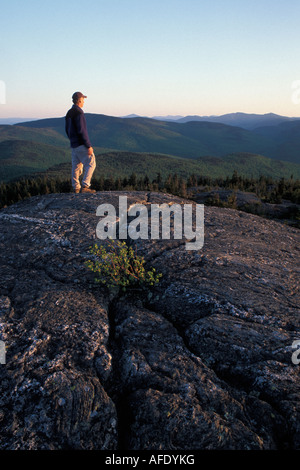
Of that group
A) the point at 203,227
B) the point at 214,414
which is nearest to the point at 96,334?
the point at 214,414

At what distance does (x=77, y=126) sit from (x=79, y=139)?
1.33ft

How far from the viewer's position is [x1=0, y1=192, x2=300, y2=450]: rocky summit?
2.65 metres

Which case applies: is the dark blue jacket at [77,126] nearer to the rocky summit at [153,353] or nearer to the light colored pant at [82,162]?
the light colored pant at [82,162]

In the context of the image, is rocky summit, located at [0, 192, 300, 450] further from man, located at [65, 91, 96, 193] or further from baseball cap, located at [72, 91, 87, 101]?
baseball cap, located at [72, 91, 87, 101]

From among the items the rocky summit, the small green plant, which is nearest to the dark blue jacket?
the rocky summit

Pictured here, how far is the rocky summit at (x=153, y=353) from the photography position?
8.70ft

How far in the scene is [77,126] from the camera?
9.38 meters

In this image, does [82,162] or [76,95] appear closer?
[76,95]

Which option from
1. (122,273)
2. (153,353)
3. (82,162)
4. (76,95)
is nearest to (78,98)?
(76,95)

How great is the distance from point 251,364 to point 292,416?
64 cm

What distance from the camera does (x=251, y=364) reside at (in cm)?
333

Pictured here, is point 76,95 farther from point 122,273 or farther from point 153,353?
point 153,353
